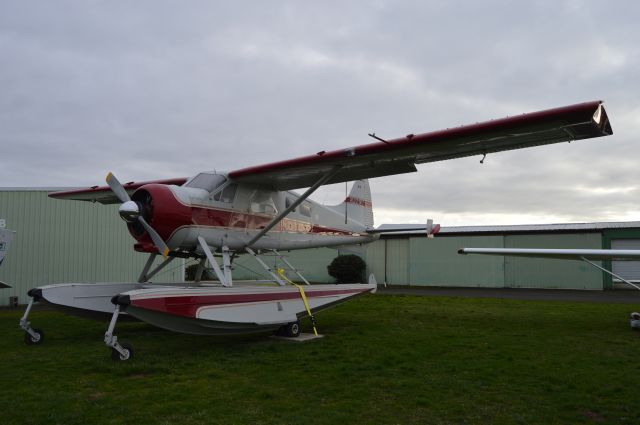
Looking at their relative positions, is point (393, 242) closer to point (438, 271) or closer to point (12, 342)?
point (438, 271)

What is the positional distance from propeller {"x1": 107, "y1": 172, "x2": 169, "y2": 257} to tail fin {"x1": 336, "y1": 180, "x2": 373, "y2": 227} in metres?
6.14

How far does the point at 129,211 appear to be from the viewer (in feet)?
24.6

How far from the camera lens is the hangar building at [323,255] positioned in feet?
52.6

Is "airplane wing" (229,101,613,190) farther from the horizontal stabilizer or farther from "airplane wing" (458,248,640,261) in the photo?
"airplane wing" (458,248,640,261)

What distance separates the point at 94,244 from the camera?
56.4 feet

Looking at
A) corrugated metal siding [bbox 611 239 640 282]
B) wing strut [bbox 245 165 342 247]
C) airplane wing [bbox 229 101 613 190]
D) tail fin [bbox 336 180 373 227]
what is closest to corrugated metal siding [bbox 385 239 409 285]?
corrugated metal siding [bbox 611 239 640 282]

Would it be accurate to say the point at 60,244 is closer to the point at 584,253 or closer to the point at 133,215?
the point at 133,215

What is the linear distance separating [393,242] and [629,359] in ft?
72.0

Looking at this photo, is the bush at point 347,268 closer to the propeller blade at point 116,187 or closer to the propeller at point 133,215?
the propeller at point 133,215

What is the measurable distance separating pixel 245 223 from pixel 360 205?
481 cm

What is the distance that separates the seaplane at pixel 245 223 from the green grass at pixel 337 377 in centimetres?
59

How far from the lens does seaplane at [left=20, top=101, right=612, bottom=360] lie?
21.9 feet

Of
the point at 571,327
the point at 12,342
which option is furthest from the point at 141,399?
the point at 571,327

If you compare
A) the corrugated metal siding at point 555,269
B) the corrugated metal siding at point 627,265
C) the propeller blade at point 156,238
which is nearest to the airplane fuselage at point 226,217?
the propeller blade at point 156,238
